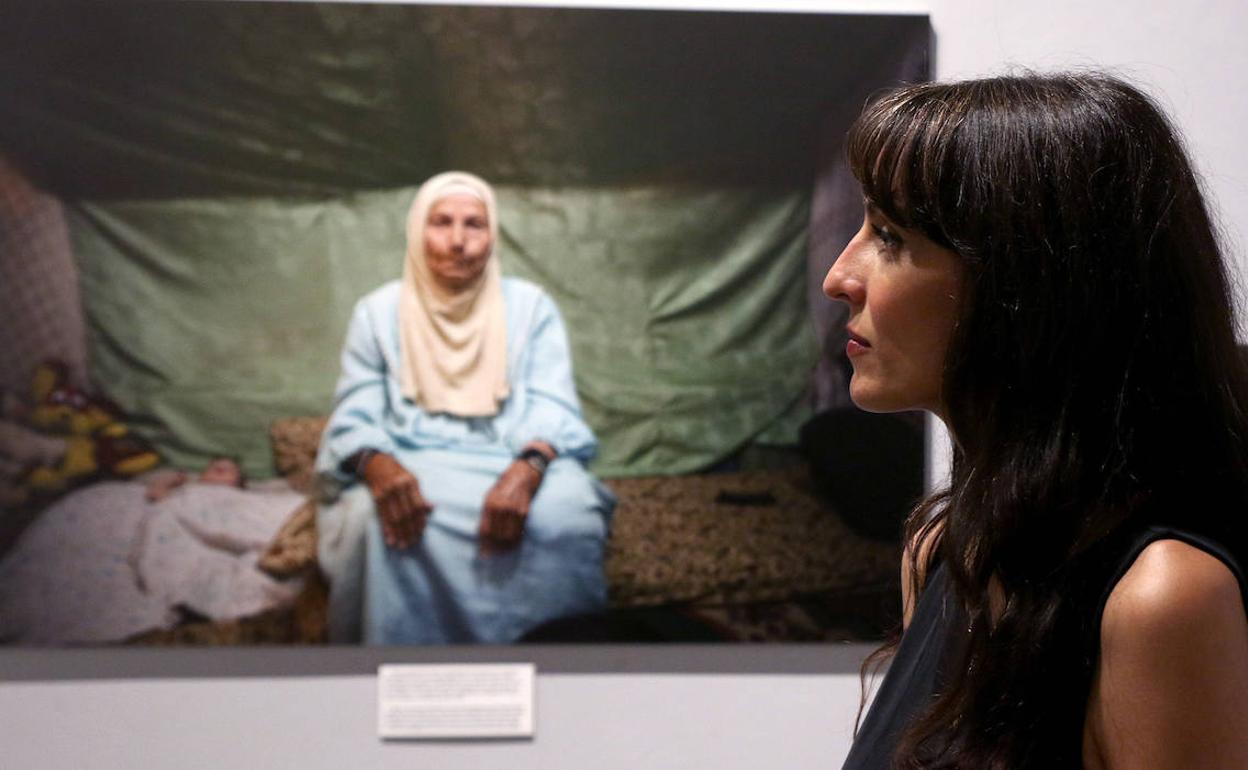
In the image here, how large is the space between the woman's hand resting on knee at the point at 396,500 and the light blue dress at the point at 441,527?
2cm

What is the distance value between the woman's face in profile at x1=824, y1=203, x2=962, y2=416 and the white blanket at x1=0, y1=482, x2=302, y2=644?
1632 mm

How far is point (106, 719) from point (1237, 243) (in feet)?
8.66

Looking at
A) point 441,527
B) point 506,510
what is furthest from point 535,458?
point 441,527

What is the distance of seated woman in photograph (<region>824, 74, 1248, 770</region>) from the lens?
946 millimetres

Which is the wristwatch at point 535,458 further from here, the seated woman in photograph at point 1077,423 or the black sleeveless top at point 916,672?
the seated woman in photograph at point 1077,423

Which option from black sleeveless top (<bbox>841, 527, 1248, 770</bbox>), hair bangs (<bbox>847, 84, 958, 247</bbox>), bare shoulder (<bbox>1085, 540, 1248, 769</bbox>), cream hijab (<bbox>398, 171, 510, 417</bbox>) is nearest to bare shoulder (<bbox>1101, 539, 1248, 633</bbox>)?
bare shoulder (<bbox>1085, 540, 1248, 769</bbox>)

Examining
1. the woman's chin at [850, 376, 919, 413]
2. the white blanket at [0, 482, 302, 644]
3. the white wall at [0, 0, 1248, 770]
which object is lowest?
the white wall at [0, 0, 1248, 770]

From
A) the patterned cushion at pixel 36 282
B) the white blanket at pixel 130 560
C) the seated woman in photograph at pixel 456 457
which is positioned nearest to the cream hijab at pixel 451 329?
the seated woman in photograph at pixel 456 457

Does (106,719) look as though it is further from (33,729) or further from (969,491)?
(969,491)

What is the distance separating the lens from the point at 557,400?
2.59 meters

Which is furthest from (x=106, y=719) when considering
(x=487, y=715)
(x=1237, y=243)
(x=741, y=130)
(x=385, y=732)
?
(x=1237, y=243)

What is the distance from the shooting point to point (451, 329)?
102 inches

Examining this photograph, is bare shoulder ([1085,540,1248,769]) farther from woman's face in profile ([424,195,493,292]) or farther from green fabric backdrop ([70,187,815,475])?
woman's face in profile ([424,195,493,292])

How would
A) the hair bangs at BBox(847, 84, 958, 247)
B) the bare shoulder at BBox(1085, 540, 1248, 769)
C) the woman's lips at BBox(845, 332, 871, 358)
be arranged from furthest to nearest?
the woman's lips at BBox(845, 332, 871, 358), the hair bangs at BBox(847, 84, 958, 247), the bare shoulder at BBox(1085, 540, 1248, 769)
